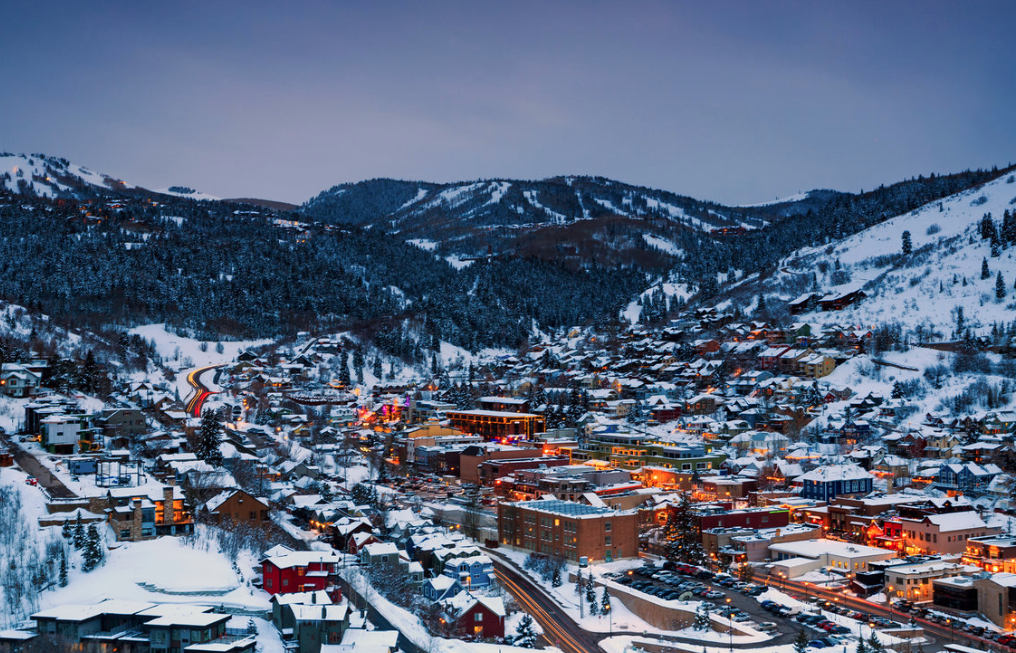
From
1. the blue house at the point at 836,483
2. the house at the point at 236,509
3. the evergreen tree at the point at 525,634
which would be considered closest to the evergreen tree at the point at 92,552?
the house at the point at 236,509

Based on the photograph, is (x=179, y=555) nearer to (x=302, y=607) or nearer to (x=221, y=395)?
(x=302, y=607)

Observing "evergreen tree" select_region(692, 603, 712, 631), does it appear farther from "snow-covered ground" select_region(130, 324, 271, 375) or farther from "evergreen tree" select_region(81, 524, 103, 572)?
"snow-covered ground" select_region(130, 324, 271, 375)

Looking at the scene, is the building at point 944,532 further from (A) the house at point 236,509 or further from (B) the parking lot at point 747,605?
(A) the house at point 236,509

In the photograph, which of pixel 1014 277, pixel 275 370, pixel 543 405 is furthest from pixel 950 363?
pixel 275 370

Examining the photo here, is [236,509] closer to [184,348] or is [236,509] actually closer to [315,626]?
[315,626]

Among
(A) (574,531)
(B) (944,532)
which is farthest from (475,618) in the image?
(B) (944,532)

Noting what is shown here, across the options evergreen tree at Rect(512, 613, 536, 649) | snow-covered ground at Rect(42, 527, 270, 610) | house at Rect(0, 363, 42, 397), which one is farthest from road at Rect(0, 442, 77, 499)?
evergreen tree at Rect(512, 613, 536, 649)
